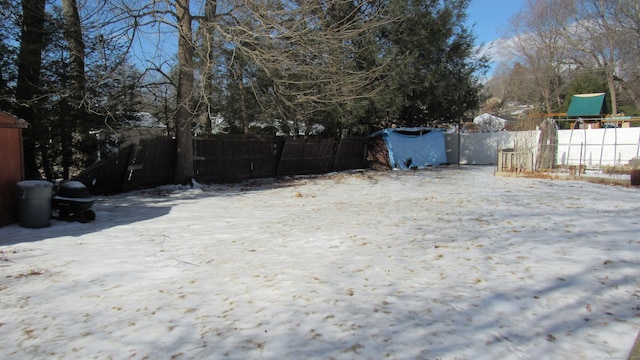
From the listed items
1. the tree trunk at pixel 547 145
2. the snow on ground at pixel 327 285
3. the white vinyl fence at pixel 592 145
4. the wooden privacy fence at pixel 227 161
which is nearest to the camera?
the snow on ground at pixel 327 285

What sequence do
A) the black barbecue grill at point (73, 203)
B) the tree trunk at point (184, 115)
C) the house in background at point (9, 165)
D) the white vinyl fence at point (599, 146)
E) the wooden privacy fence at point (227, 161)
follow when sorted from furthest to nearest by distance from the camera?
the white vinyl fence at point (599, 146)
the tree trunk at point (184, 115)
the wooden privacy fence at point (227, 161)
the black barbecue grill at point (73, 203)
the house in background at point (9, 165)

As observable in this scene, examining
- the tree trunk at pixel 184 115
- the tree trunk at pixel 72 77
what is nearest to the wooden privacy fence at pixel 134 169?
the tree trunk at pixel 184 115

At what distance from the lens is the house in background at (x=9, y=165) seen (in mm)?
7383

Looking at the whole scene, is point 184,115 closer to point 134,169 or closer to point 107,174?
point 134,169

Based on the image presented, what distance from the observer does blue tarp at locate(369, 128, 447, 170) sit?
20.6 meters

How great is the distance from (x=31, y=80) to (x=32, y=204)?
5773 mm

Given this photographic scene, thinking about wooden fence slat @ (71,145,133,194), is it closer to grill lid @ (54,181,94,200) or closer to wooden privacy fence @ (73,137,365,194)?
wooden privacy fence @ (73,137,365,194)

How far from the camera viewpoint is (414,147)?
21578 millimetres

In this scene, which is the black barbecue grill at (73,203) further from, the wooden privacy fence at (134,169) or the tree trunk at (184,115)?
the tree trunk at (184,115)

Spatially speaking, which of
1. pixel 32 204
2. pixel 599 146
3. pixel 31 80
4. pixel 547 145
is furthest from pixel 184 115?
pixel 599 146

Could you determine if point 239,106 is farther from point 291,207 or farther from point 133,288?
point 133,288

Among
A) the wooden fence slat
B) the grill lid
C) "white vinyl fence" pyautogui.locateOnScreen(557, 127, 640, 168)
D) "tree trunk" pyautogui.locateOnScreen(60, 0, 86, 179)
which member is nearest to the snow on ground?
the grill lid

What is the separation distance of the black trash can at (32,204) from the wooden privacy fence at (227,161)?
359 cm

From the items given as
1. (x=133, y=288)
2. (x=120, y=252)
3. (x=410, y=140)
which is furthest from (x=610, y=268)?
(x=410, y=140)
